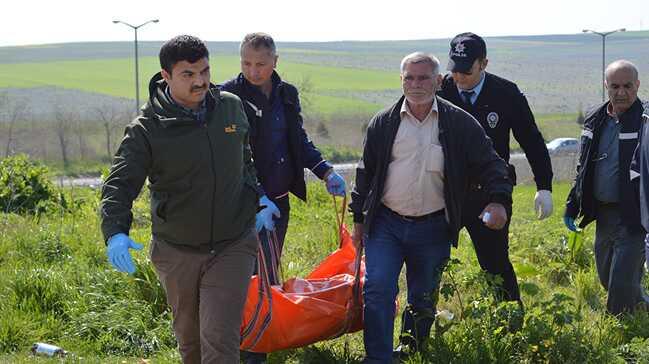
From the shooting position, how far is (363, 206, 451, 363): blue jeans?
4.88 metres

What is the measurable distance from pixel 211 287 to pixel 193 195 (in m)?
0.43

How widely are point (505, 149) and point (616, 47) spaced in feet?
329

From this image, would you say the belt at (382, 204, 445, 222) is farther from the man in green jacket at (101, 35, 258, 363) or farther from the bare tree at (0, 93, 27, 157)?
the bare tree at (0, 93, 27, 157)

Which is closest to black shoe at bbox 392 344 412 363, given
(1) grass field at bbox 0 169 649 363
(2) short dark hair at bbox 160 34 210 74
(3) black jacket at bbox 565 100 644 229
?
(1) grass field at bbox 0 169 649 363

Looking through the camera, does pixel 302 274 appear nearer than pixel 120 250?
No

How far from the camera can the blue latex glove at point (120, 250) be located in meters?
3.99

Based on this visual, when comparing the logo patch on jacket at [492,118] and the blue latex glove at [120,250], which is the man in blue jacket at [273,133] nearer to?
the logo patch on jacket at [492,118]

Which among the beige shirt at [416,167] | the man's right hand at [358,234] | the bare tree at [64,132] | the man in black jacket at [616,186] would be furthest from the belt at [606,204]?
the bare tree at [64,132]

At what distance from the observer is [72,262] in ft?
22.9

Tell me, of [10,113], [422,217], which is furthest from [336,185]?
[10,113]

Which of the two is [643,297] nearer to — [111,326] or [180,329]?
[180,329]

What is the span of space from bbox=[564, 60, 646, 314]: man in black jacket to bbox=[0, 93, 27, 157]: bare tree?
39.9 metres

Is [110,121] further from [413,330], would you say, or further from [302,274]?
[413,330]

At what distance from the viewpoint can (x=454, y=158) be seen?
481cm
